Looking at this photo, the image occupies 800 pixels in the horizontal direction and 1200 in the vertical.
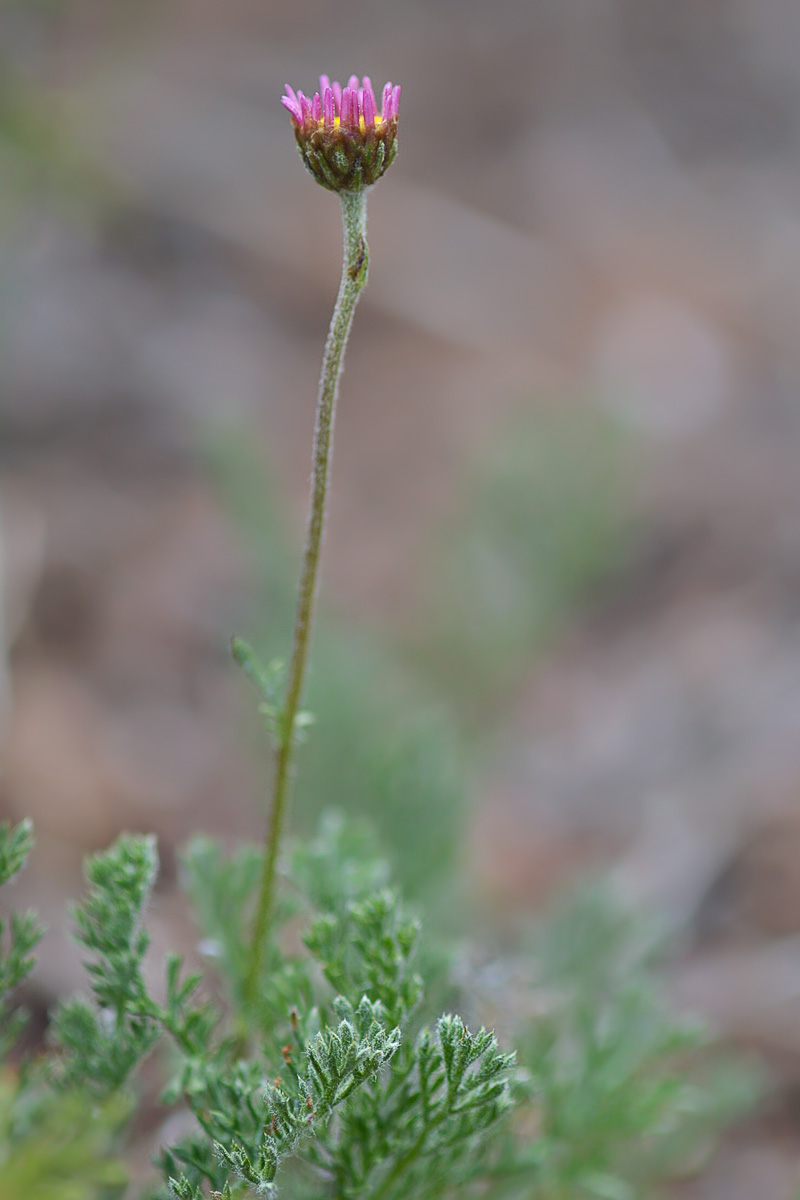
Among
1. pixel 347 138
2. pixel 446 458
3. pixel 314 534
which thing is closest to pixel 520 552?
pixel 446 458

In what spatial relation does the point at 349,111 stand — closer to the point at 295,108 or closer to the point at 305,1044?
the point at 295,108

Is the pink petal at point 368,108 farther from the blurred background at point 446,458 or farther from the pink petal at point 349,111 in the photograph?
the blurred background at point 446,458

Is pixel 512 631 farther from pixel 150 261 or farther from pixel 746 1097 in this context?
pixel 150 261

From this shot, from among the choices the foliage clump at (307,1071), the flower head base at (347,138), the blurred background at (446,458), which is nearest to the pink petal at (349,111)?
the flower head base at (347,138)

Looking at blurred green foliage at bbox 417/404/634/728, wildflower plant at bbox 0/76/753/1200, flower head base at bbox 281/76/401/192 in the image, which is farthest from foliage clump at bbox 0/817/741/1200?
blurred green foliage at bbox 417/404/634/728

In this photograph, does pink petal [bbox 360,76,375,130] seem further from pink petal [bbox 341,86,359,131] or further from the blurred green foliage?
the blurred green foliage

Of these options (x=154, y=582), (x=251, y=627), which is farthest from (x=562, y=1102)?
(x=154, y=582)
